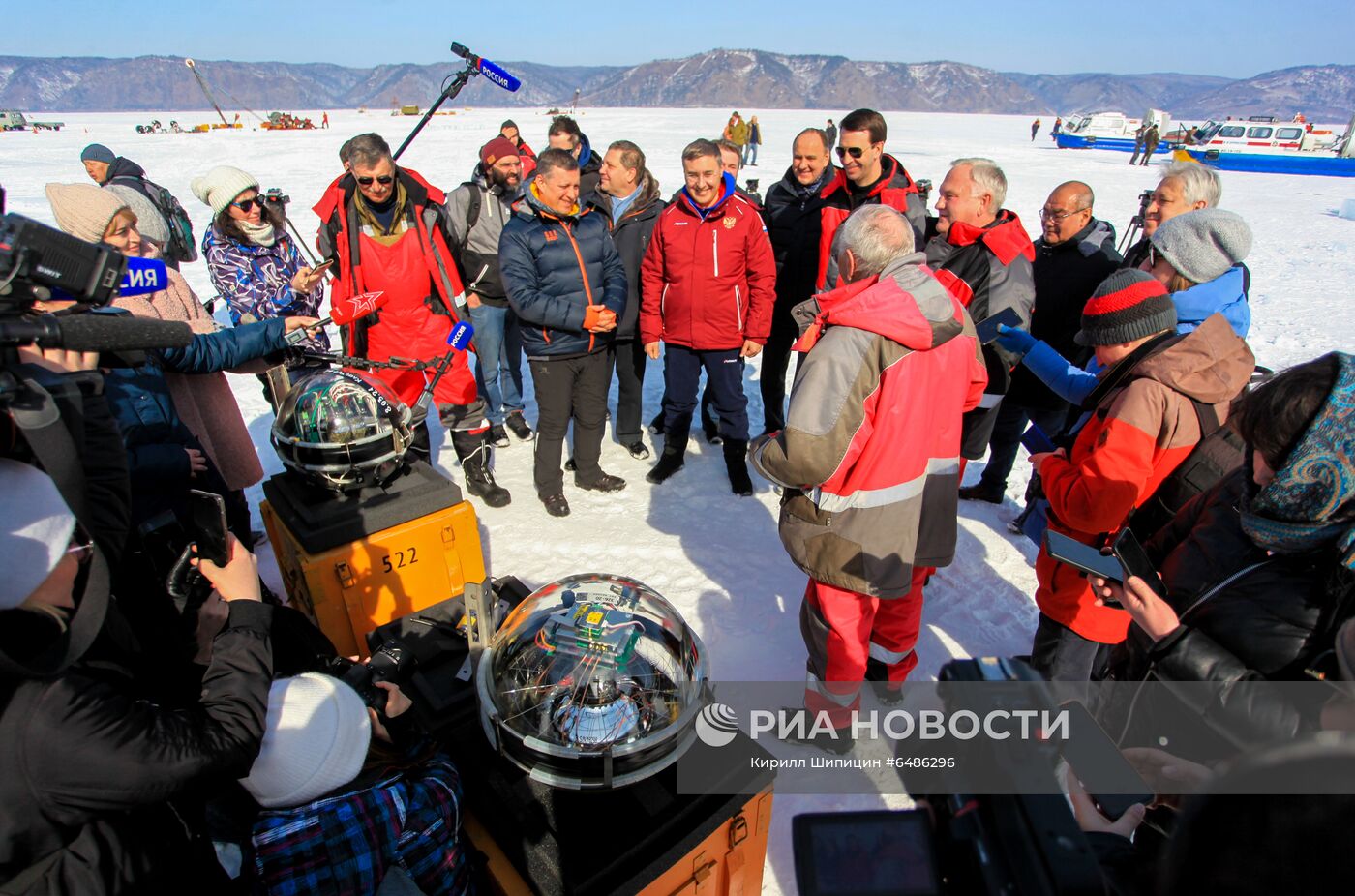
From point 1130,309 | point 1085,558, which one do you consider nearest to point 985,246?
point 1130,309

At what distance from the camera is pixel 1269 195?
19359 millimetres

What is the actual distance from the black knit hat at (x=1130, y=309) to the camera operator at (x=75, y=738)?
9.19 feet

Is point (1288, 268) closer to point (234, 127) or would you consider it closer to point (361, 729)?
point (361, 729)

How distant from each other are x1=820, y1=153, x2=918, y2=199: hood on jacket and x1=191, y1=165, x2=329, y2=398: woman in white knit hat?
3.33 metres

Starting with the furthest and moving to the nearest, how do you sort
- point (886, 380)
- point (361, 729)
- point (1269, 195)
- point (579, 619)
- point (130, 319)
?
point (1269, 195) < point (886, 380) < point (579, 619) < point (361, 729) < point (130, 319)

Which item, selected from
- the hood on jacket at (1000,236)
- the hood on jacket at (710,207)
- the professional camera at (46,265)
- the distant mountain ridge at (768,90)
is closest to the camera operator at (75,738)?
the professional camera at (46,265)

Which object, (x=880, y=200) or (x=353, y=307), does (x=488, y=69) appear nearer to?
(x=353, y=307)

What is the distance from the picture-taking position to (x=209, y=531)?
1612mm

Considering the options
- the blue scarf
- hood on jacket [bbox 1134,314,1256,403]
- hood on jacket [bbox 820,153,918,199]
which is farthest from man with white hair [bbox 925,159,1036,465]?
the blue scarf

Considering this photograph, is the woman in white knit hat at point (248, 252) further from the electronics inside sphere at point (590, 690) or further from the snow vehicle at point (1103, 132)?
the snow vehicle at point (1103, 132)

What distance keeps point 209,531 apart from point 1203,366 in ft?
9.40

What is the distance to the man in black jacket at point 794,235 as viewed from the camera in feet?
15.3

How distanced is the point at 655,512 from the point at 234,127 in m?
47.9

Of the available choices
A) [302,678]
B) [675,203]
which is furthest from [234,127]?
[302,678]
